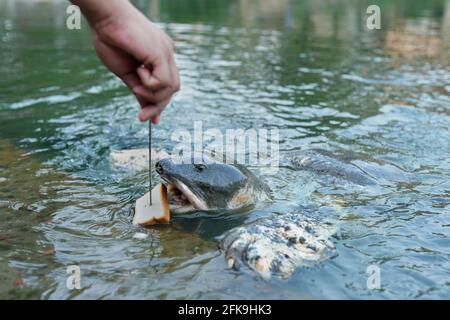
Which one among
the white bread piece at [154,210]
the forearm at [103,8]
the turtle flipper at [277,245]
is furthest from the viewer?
the white bread piece at [154,210]

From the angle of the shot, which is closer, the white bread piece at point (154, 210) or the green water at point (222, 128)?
the green water at point (222, 128)

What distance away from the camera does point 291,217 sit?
491 cm

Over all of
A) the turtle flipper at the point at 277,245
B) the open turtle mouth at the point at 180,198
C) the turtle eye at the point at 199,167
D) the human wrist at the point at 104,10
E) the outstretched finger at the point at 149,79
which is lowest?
the turtle flipper at the point at 277,245

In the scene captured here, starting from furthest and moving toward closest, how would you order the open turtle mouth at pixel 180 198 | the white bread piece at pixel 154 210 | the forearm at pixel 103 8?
the open turtle mouth at pixel 180 198 → the white bread piece at pixel 154 210 → the forearm at pixel 103 8

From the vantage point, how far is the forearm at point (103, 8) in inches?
102

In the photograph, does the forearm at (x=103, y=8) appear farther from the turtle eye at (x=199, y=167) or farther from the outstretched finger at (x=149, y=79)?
the turtle eye at (x=199, y=167)

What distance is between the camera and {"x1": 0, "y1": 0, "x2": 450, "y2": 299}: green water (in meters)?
4.11

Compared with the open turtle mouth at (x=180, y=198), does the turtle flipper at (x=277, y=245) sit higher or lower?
lower

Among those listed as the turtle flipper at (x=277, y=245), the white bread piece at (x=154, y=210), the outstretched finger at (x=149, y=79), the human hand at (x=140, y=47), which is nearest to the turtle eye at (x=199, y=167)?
the white bread piece at (x=154, y=210)

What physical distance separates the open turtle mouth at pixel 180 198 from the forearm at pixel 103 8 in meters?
2.70

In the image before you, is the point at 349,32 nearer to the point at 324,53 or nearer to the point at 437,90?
the point at 324,53

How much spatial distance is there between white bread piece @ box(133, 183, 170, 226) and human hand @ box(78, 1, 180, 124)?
2.28 meters

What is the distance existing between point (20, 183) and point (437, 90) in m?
9.48

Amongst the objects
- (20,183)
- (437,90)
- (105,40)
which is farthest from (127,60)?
(437,90)
